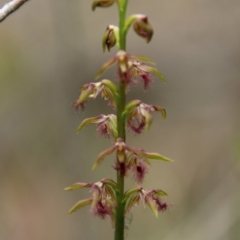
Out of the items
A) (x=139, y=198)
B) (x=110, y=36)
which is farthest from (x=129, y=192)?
(x=110, y=36)

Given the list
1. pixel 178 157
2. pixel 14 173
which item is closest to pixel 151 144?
pixel 178 157

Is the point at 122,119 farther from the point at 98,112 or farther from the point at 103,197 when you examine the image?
the point at 98,112

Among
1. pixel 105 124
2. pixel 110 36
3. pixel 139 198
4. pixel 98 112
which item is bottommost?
pixel 98 112

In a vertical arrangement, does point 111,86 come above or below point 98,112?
above

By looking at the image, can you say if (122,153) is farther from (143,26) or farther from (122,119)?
(143,26)

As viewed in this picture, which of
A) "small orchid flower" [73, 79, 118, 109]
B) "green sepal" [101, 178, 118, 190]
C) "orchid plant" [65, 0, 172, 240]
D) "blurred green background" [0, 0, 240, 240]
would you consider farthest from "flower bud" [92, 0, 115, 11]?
"blurred green background" [0, 0, 240, 240]

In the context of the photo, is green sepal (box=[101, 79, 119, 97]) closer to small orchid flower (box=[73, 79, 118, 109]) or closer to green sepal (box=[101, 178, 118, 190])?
small orchid flower (box=[73, 79, 118, 109])

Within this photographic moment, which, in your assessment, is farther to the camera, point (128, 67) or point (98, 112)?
point (98, 112)

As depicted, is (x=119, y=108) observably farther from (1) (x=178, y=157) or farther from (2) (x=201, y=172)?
(1) (x=178, y=157)
